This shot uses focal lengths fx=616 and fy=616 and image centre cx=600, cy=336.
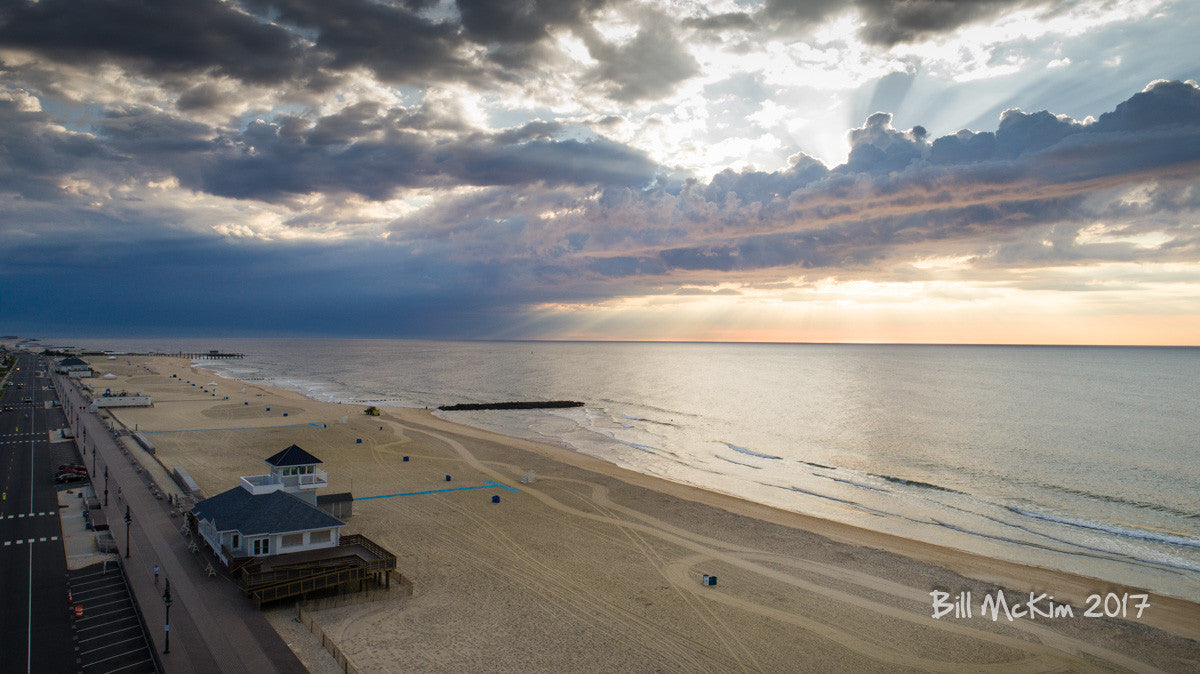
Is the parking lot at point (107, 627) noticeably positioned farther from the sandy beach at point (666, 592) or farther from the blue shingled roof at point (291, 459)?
the blue shingled roof at point (291, 459)

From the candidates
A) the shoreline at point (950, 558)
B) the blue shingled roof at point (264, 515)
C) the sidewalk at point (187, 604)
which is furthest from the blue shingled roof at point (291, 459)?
the shoreline at point (950, 558)

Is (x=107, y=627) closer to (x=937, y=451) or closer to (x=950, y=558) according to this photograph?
(x=950, y=558)

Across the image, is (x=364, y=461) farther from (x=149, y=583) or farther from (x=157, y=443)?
(x=149, y=583)

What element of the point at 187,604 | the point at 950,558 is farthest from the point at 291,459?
the point at 950,558

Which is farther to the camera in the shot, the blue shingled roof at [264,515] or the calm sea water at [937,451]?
the calm sea water at [937,451]

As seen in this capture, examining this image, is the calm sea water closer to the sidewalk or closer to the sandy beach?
the sandy beach

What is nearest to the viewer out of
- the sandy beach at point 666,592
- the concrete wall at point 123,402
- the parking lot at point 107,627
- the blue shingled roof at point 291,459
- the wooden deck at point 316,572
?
the parking lot at point 107,627
